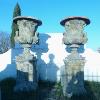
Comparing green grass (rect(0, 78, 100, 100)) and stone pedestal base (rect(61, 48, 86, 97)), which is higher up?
stone pedestal base (rect(61, 48, 86, 97))

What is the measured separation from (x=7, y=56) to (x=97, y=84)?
16.1ft

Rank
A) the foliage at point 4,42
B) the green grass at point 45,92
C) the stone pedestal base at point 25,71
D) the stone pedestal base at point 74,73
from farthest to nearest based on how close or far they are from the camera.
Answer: the foliage at point 4,42, the stone pedestal base at point 25,71, the stone pedestal base at point 74,73, the green grass at point 45,92

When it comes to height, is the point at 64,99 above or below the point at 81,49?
below

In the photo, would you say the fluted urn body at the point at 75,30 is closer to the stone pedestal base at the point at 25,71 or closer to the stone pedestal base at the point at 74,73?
the stone pedestal base at the point at 74,73

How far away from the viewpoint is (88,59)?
Result: 17438 mm

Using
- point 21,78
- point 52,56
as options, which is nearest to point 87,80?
point 52,56

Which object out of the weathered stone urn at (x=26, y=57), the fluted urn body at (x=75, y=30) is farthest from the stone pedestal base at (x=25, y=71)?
the fluted urn body at (x=75, y=30)

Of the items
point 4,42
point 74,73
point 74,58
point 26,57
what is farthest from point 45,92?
point 4,42

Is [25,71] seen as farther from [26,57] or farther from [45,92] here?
[45,92]

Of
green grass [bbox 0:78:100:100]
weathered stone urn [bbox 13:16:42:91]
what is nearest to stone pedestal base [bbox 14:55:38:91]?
weathered stone urn [bbox 13:16:42:91]

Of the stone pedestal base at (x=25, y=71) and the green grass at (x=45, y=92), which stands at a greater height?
the stone pedestal base at (x=25, y=71)

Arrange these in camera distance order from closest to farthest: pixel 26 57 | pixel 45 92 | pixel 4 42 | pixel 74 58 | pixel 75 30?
1. pixel 45 92
2. pixel 74 58
3. pixel 75 30
4. pixel 26 57
5. pixel 4 42

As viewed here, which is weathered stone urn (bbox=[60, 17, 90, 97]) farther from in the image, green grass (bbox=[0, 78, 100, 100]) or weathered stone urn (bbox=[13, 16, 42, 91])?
weathered stone urn (bbox=[13, 16, 42, 91])

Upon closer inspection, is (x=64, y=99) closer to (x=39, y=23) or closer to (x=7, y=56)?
(x=39, y=23)
